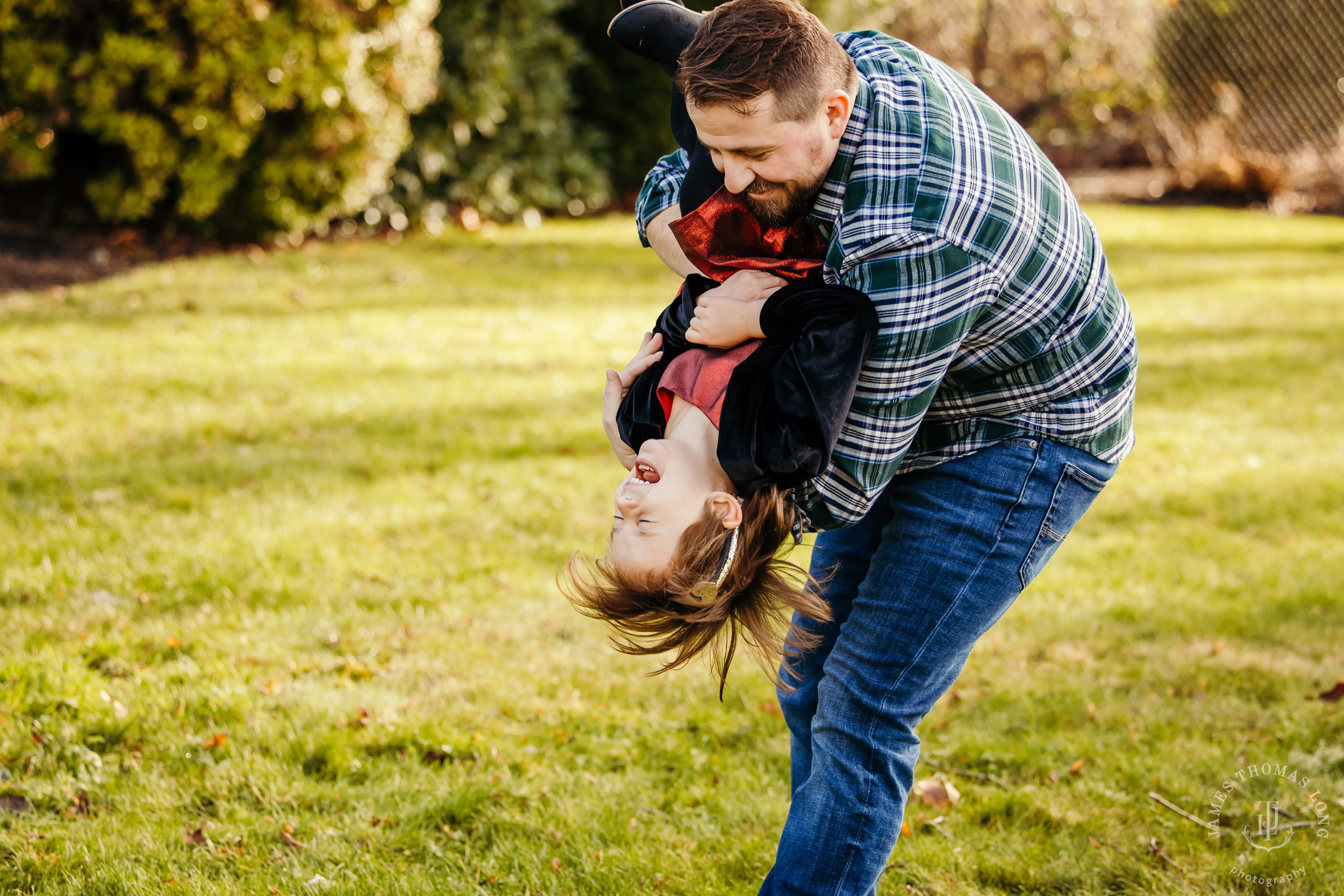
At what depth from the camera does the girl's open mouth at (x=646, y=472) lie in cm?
204

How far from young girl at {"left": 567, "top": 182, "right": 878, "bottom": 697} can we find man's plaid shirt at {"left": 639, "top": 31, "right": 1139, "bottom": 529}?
75 mm

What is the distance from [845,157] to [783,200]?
0.13m

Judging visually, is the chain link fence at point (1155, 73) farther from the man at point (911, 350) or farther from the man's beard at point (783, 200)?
the man's beard at point (783, 200)

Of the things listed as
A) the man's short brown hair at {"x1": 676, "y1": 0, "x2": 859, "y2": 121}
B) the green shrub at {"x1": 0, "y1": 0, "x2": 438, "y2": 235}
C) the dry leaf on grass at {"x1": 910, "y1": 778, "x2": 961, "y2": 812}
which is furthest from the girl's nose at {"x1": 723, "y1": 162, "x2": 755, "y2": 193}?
the green shrub at {"x1": 0, "y1": 0, "x2": 438, "y2": 235}

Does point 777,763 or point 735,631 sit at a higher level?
point 735,631

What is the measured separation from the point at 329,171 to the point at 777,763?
6.99 metres

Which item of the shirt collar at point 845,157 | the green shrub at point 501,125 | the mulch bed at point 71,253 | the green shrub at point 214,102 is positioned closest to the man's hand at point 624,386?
the shirt collar at point 845,157

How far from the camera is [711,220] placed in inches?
81.9

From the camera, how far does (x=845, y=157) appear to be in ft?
6.10

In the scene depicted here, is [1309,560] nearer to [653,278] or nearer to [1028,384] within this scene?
[1028,384]

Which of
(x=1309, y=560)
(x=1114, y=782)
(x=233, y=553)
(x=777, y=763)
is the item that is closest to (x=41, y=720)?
(x=233, y=553)

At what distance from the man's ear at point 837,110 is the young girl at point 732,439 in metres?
0.24

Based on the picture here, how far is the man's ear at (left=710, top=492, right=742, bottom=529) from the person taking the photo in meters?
1.97

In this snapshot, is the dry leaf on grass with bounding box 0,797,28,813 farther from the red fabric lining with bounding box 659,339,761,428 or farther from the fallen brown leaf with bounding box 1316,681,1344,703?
the fallen brown leaf with bounding box 1316,681,1344,703
